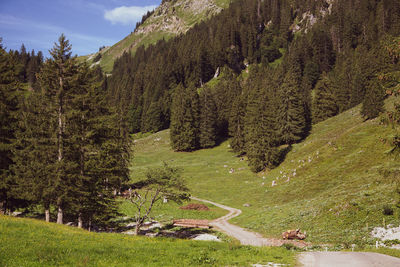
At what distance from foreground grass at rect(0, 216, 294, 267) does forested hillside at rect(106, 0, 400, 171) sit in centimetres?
1844

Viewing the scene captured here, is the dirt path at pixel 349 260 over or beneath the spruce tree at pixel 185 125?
beneath

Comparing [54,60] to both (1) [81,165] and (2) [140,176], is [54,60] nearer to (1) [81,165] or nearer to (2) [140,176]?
(1) [81,165]

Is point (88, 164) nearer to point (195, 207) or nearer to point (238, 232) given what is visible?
point (238, 232)

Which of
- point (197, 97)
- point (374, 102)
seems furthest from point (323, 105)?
point (197, 97)

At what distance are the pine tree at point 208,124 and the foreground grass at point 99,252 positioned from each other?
66.4 m

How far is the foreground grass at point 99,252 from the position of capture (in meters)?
11.0

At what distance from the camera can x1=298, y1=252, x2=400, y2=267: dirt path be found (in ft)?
40.2

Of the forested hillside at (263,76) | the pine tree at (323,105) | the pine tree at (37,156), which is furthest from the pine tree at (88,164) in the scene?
the pine tree at (323,105)

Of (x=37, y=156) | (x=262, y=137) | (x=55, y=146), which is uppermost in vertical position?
(x=55, y=146)

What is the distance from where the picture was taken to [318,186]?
126 feet

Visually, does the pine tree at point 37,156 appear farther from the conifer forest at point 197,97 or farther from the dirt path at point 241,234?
the dirt path at point 241,234

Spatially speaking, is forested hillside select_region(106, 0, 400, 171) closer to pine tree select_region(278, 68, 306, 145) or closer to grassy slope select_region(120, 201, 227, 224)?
pine tree select_region(278, 68, 306, 145)

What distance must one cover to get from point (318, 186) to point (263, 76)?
3154 inches

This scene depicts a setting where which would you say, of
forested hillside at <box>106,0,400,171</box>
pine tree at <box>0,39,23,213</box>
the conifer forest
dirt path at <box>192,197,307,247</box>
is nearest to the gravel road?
dirt path at <box>192,197,307,247</box>
